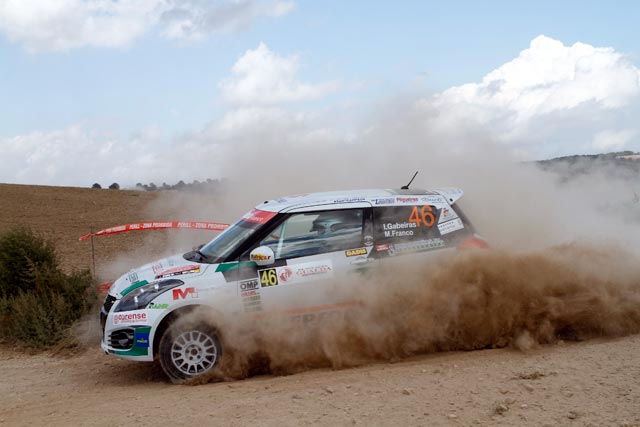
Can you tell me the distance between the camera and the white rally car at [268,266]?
20.6 feet

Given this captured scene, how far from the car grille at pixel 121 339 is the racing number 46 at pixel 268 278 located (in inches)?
55.4

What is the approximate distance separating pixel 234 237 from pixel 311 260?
100 cm

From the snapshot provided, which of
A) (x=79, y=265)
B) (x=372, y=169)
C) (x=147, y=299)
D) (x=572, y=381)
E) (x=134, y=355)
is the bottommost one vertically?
(x=572, y=381)

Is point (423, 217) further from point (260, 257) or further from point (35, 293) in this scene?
point (35, 293)

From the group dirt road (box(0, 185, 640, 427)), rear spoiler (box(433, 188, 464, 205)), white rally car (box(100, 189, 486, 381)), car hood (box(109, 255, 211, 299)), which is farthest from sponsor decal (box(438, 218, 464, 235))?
car hood (box(109, 255, 211, 299))

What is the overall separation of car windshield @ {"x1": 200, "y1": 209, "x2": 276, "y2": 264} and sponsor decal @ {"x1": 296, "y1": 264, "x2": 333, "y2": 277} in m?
0.71

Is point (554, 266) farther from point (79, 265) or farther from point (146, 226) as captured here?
point (79, 265)

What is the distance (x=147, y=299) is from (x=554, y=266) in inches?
176

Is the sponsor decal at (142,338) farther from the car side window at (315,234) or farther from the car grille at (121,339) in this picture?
the car side window at (315,234)

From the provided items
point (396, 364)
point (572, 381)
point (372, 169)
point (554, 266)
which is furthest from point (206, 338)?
point (372, 169)

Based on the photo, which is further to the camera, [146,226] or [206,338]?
[146,226]

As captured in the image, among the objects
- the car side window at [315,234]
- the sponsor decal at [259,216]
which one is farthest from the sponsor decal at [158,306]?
the sponsor decal at [259,216]

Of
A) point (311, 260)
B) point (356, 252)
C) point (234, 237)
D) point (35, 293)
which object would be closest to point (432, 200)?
point (356, 252)

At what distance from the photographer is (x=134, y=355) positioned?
248 inches
